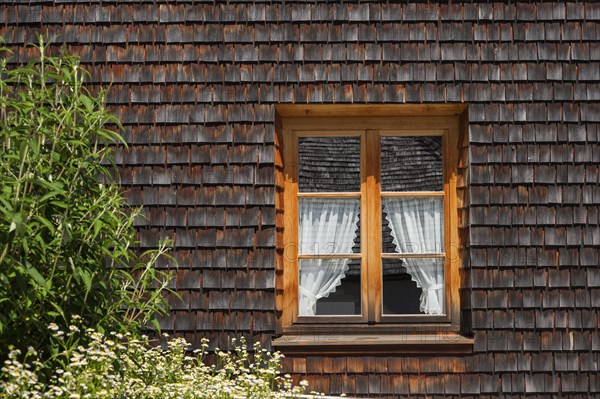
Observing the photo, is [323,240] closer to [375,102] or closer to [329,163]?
[329,163]

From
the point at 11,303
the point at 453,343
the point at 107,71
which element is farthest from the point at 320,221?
the point at 11,303

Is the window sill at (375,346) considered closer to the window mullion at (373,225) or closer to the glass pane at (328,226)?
the window mullion at (373,225)

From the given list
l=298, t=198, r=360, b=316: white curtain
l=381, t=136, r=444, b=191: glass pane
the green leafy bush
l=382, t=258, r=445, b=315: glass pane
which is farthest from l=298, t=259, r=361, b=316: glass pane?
l=381, t=136, r=444, b=191: glass pane

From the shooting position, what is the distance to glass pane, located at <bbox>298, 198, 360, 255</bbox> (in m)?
7.20

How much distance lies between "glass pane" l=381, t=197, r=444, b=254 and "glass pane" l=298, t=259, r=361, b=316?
0.32 metres

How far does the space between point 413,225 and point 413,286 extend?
0.43m

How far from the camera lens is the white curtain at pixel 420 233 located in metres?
7.15

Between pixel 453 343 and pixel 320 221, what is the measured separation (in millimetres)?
1265

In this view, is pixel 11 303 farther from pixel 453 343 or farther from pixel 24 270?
pixel 453 343

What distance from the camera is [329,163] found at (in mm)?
7203

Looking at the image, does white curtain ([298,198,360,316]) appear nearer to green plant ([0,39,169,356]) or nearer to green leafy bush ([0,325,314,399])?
green leafy bush ([0,325,314,399])

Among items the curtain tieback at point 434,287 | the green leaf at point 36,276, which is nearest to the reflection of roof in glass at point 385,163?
the curtain tieback at point 434,287

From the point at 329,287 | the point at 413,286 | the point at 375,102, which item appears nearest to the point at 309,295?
the point at 329,287

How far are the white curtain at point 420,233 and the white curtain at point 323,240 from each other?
0.29 meters
